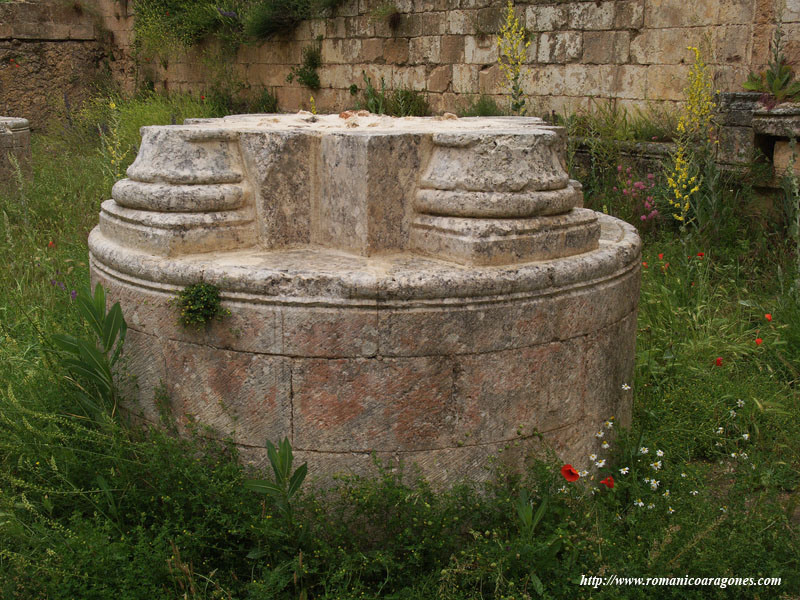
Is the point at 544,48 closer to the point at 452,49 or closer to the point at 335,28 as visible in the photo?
the point at 452,49

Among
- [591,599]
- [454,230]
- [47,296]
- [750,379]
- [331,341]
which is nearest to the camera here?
[591,599]

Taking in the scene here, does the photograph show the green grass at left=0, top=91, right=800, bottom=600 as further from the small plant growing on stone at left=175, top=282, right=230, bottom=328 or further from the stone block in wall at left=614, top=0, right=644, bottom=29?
the stone block in wall at left=614, top=0, right=644, bottom=29

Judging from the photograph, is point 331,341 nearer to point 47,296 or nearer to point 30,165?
point 47,296

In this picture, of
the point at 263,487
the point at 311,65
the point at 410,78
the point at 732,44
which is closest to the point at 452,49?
the point at 410,78

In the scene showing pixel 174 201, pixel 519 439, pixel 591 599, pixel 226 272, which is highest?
pixel 174 201

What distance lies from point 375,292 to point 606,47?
236 inches

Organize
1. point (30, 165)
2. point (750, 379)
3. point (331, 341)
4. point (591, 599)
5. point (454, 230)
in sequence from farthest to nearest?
point (30, 165), point (750, 379), point (454, 230), point (331, 341), point (591, 599)

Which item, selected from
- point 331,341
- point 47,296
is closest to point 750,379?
point 331,341

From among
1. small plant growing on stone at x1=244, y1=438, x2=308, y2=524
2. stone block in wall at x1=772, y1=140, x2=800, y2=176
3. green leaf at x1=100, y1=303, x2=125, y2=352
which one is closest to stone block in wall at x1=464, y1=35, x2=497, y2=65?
stone block in wall at x1=772, y1=140, x2=800, y2=176

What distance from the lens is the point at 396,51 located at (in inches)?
410

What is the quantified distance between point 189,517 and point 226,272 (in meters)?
0.90

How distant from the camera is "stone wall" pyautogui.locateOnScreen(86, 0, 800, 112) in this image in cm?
682

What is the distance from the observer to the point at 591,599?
2.67 m

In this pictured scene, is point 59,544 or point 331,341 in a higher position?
point 331,341
